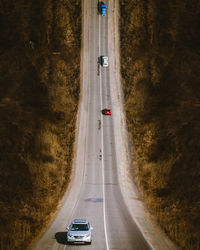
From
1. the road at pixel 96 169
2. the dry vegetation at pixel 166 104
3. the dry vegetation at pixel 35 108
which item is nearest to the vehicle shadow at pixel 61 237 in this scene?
the road at pixel 96 169

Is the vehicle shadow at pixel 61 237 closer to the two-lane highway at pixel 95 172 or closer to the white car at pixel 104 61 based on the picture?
the two-lane highway at pixel 95 172

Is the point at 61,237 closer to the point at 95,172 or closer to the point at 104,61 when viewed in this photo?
the point at 95,172

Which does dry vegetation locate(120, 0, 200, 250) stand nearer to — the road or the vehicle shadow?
the road

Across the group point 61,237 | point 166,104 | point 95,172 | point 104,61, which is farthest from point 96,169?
point 104,61

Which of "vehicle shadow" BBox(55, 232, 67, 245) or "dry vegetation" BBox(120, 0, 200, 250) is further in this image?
"dry vegetation" BBox(120, 0, 200, 250)

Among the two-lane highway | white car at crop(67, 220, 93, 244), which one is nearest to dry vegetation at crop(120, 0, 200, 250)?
the two-lane highway

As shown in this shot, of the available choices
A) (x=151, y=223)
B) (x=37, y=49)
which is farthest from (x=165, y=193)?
(x=37, y=49)

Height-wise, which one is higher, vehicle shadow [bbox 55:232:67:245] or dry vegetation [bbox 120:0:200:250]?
dry vegetation [bbox 120:0:200:250]
